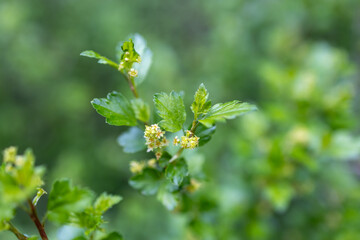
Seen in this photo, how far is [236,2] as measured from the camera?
316cm

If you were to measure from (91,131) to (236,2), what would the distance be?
72.4 inches

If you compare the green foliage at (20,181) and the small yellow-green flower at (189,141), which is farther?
the small yellow-green flower at (189,141)

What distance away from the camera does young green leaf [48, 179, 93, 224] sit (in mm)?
778

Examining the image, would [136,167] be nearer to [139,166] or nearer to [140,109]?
[139,166]

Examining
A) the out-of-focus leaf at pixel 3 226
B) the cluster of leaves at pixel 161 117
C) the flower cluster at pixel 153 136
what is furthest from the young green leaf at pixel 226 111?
the out-of-focus leaf at pixel 3 226

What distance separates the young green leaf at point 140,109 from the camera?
37.6 inches

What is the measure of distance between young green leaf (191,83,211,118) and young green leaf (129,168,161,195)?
284 millimetres

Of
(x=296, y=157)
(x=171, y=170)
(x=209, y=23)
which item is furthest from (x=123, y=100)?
(x=209, y=23)

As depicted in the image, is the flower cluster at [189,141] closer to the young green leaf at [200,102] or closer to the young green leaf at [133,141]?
the young green leaf at [200,102]

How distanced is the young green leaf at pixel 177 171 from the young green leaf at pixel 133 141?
0.13 metres

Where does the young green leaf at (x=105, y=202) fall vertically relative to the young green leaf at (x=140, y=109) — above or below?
below

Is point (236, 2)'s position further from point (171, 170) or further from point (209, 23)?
point (171, 170)

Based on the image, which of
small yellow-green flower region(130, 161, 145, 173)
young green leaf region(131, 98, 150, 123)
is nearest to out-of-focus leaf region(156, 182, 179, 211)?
small yellow-green flower region(130, 161, 145, 173)

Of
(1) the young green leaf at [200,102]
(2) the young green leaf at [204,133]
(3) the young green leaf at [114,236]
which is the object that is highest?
(1) the young green leaf at [200,102]
